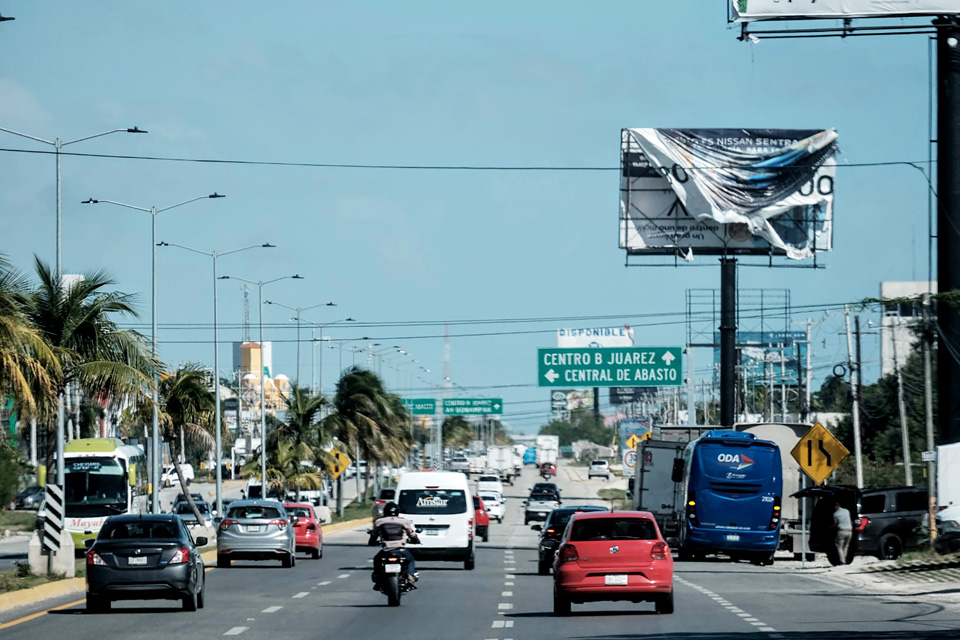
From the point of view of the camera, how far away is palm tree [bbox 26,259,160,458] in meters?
30.7

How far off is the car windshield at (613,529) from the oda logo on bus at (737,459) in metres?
15.5

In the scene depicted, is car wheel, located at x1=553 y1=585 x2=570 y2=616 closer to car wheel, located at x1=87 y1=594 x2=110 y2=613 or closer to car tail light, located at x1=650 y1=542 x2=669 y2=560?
car tail light, located at x1=650 y1=542 x2=669 y2=560

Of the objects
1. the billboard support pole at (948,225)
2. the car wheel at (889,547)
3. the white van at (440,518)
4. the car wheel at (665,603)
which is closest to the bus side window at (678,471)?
the car wheel at (889,547)

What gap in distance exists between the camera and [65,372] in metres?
31.1

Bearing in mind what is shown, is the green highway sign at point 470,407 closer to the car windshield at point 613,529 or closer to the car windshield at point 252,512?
the car windshield at point 252,512

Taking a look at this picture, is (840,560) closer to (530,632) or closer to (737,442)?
(737,442)

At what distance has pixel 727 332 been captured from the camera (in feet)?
193

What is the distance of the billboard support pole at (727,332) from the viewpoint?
58.6 meters

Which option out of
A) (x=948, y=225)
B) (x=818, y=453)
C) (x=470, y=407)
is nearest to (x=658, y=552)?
(x=818, y=453)

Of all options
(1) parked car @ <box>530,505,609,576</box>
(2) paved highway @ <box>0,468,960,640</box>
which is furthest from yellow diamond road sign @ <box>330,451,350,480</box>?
(2) paved highway @ <box>0,468,960,640</box>

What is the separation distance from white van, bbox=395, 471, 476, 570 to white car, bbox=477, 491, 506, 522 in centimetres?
3796

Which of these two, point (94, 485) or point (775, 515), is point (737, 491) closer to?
point (775, 515)

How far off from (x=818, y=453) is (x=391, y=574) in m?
15.0

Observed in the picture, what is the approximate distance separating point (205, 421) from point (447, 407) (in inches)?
1638
